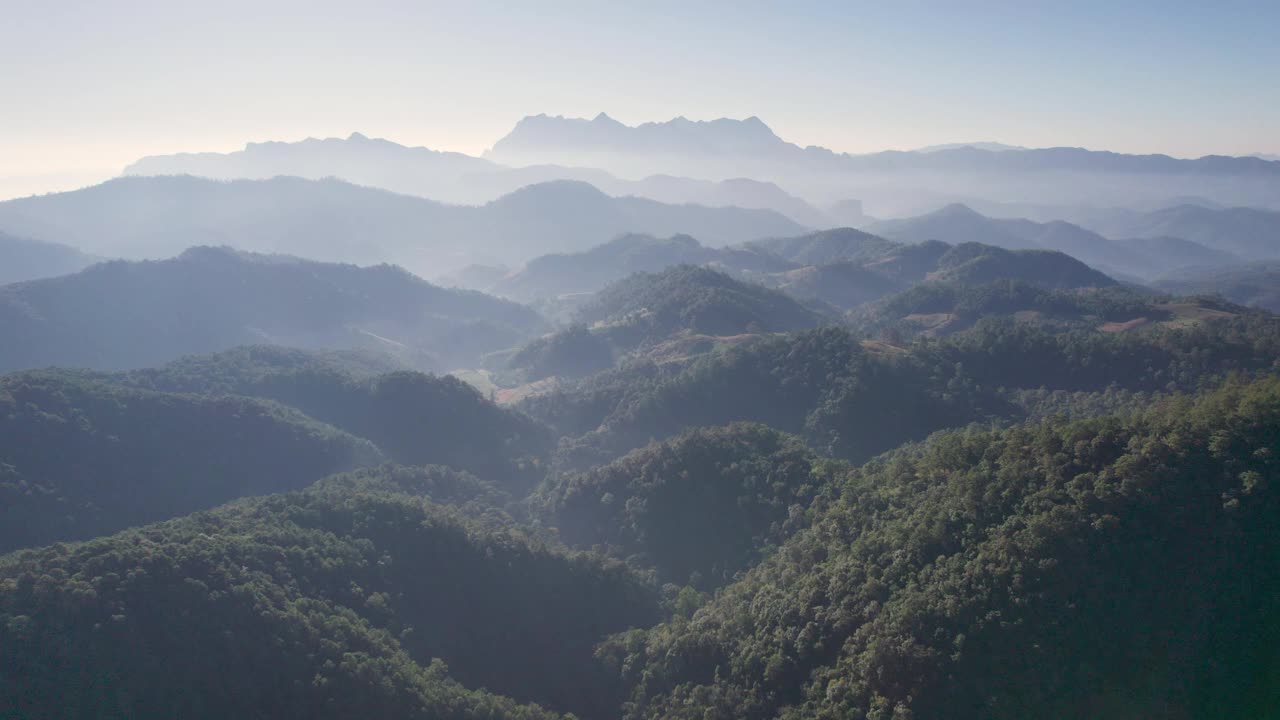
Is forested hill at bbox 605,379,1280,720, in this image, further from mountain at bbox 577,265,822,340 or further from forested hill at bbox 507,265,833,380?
mountain at bbox 577,265,822,340

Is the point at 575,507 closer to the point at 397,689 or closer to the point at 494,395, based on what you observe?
the point at 397,689

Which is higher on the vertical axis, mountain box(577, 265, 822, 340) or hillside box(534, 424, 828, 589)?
mountain box(577, 265, 822, 340)

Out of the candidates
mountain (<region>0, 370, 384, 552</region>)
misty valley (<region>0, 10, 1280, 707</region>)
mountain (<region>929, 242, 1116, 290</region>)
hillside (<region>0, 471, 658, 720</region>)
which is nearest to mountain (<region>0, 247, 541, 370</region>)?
misty valley (<region>0, 10, 1280, 707</region>)

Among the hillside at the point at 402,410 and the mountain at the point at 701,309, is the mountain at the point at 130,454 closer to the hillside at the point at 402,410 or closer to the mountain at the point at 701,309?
the hillside at the point at 402,410

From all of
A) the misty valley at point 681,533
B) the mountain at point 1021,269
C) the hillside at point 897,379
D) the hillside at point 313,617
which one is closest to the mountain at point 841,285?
the mountain at point 1021,269

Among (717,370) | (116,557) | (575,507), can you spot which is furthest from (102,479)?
(717,370)

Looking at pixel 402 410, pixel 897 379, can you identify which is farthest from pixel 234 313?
pixel 897 379

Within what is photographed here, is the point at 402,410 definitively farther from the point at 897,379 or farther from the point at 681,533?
the point at 897,379
